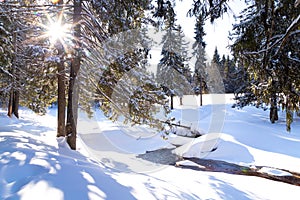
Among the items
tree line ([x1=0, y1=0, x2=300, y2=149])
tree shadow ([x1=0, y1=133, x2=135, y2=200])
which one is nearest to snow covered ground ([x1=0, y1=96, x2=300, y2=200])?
tree shadow ([x1=0, y1=133, x2=135, y2=200])

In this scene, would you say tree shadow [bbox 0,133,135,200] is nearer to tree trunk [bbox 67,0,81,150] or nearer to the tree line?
the tree line

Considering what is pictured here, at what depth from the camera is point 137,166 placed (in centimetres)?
772

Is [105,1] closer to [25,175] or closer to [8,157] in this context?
[8,157]

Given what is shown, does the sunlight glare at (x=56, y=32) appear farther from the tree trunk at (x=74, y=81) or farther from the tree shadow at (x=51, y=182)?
the tree shadow at (x=51, y=182)

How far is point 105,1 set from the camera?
5789mm

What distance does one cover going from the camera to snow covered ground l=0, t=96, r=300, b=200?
2.68 m

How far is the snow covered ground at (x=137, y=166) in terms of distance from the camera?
2.68 metres

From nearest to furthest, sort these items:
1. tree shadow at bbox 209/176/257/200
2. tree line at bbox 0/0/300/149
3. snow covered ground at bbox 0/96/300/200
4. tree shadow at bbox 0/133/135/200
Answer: tree shadow at bbox 0/133/135/200, snow covered ground at bbox 0/96/300/200, tree line at bbox 0/0/300/149, tree shadow at bbox 209/176/257/200

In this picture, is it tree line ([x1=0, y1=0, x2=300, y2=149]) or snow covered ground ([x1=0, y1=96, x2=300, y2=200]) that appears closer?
snow covered ground ([x1=0, y1=96, x2=300, y2=200])

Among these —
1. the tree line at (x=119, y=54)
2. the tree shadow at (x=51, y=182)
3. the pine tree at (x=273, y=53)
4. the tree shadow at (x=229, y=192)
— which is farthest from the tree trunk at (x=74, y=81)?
the tree shadow at (x=229, y=192)

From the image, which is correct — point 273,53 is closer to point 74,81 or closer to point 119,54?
point 119,54

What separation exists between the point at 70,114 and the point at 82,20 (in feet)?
8.93

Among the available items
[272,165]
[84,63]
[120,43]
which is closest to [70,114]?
[84,63]

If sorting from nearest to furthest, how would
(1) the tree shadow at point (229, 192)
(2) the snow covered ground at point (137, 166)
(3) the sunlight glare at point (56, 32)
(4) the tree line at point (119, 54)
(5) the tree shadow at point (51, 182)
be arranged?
(5) the tree shadow at point (51, 182), (2) the snow covered ground at point (137, 166), (4) the tree line at point (119, 54), (1) the tree shadow at point (229, 192), (3) the sunlight glare at point (56, 32)
